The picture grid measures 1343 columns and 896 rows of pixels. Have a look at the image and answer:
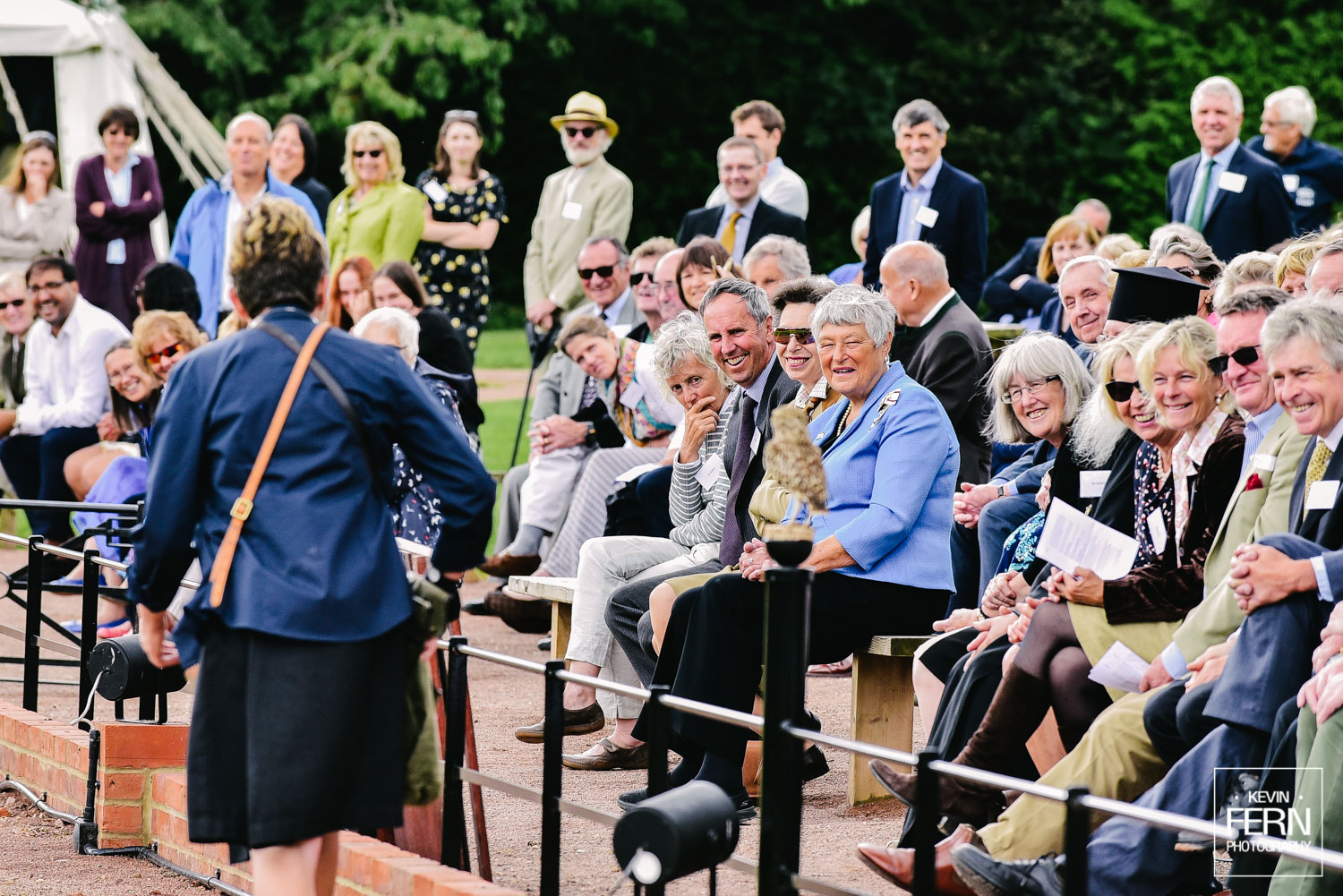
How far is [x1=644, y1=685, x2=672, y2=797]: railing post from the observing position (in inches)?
147

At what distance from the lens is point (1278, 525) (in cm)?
399

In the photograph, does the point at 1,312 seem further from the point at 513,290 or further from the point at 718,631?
the point at 513,290

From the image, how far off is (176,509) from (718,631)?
6.48 ft

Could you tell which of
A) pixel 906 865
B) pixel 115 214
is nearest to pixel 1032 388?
pixel 906 865

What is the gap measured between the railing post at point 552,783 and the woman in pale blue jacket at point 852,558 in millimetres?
1011

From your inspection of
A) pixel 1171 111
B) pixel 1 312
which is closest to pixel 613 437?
pixel 1 312

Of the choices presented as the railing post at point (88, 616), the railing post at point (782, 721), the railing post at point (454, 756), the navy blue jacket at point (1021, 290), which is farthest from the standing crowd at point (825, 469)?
the railing post at point (88, 616)

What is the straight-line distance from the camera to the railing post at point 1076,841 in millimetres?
2857

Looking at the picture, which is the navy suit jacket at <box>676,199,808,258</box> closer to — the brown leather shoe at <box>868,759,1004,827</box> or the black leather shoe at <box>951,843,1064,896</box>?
the brown leather shoe at <box>868,759,1004,827</box>

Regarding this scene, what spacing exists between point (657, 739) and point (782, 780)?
0.51m

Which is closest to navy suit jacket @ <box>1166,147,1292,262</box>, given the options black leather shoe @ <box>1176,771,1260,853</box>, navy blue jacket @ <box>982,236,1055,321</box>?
navy blue jacket @ <box>982,236,1055,321</box>

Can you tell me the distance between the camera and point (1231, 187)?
28.4 ft

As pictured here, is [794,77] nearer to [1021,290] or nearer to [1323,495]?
[1021,290]

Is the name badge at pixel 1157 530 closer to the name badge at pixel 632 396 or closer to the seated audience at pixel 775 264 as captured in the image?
the seated audience at pixel 775 264
